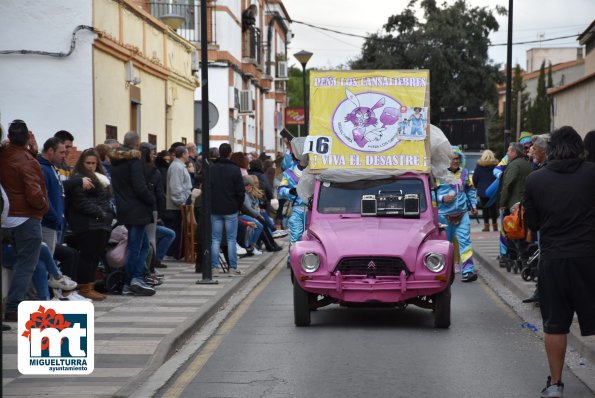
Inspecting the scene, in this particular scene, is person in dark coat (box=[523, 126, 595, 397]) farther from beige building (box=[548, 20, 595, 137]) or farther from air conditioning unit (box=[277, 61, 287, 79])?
air conditioning unit (box=[277, 61, 287, 79])

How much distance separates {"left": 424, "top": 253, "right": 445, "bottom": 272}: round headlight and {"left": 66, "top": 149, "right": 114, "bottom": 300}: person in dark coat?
4.21 meters

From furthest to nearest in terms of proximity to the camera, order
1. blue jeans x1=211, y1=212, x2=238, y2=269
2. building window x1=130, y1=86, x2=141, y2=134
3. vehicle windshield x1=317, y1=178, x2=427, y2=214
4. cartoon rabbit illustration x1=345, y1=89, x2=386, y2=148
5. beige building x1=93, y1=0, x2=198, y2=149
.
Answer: building window x1=130, y1=86, x2=141, y2=134 → beige building x1=93, y1=0, x2=198, y2=149 → blue jeans x1=211, y1=212, x2=238, y2=269 → cartoon rabbit illustration x1=345, y1=89, x2=386, y2=148 → vehicle windshield x1=317, y1=178, x2=427, y2=214

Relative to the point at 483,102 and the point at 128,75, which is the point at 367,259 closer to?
the point at 128,75

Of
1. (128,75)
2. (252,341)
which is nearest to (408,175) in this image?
(252,341)

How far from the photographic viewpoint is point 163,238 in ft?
60.6

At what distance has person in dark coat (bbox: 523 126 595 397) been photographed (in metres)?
8.42

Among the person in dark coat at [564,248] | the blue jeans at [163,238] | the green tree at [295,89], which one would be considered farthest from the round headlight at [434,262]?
the green tree at [295,89]

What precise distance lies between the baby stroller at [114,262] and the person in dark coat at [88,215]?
72cm

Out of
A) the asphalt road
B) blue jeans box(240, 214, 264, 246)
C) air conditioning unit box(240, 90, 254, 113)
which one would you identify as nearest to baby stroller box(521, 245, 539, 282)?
the asphalt road

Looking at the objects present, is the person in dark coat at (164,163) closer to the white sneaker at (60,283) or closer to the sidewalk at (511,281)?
the sidewalk at (511,281)

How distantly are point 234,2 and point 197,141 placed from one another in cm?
974

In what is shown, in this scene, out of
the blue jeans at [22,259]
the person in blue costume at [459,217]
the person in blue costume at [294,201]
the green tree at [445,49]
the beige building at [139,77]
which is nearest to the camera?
the blue jeans at [22,259]

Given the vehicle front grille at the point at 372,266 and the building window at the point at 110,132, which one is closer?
the vehicle front grille at the point at 372,266

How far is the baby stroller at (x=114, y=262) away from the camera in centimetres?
1495
